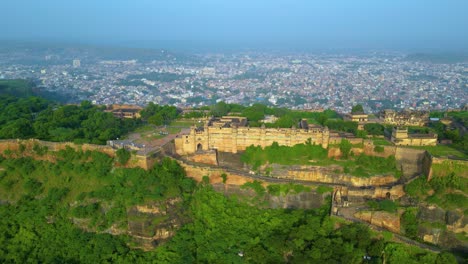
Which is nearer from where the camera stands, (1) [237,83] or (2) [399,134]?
(2) [399,134]

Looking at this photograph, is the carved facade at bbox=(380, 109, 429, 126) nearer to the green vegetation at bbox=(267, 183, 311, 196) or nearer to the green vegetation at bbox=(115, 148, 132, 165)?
the green vegetation at bbox=(267, 183, 311, 196)

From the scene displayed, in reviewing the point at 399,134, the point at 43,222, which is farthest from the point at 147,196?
the point at 399,134

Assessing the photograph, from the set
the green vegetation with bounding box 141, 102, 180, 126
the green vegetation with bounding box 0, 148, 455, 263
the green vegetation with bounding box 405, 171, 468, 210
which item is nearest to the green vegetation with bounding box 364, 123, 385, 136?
the green vegetation with bounding box 405, 171, 468, 210

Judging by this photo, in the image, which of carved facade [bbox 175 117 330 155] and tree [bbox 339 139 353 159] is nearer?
tree [bbox 339 139 353 159]

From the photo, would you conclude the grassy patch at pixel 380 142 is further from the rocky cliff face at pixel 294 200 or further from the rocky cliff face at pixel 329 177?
the rocky cliff face at pixel 294 200

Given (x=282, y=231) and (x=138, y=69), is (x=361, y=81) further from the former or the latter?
(x=282, y=231)

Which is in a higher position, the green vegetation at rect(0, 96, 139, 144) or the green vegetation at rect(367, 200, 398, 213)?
the green vegetation at rect(0, 96, 139, 144)
